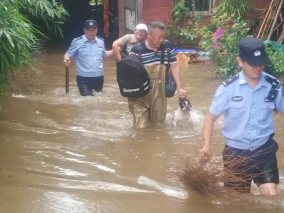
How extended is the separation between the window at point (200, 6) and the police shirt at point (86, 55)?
6241 millimetres

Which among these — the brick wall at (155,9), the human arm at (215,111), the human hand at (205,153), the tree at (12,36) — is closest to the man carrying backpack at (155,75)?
the tree at (12,36)

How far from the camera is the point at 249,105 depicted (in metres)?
3.58

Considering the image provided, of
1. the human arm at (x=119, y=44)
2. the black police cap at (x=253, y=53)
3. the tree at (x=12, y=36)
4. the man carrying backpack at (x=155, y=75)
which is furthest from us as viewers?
the human arm at (x=119, y=44)

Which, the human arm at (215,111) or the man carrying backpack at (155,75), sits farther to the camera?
the man carrying backpack at (155,75)

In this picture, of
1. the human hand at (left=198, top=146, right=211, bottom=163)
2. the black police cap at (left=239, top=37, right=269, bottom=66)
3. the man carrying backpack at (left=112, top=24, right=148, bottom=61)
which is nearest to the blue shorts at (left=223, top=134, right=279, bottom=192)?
the human hand at (left=198, top=146, right=211, bottom=163)

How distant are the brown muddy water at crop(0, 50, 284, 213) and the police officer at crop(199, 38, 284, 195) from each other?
26cm

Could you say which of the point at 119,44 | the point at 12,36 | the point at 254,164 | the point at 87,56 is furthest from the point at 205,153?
the point at 87,56

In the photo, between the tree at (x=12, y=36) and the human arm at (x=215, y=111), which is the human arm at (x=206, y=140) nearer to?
the human arm at (x=215, y=111)

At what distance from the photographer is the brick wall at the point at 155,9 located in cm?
1352

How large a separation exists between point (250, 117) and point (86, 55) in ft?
16.0

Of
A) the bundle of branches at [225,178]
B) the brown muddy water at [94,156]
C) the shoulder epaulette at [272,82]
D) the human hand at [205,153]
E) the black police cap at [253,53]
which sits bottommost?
the brown muddy water at [94,156]

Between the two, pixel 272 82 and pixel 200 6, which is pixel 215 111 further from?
pixel 200 6

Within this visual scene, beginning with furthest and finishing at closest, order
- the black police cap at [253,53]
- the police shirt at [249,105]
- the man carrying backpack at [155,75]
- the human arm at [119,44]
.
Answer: the human arm at [119,44]
the man carrying backpack at [155,75]
the police shirt at [249,105]
the black police cap at [253,53]

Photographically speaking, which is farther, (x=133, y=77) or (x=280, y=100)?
(x=133, y=77)
